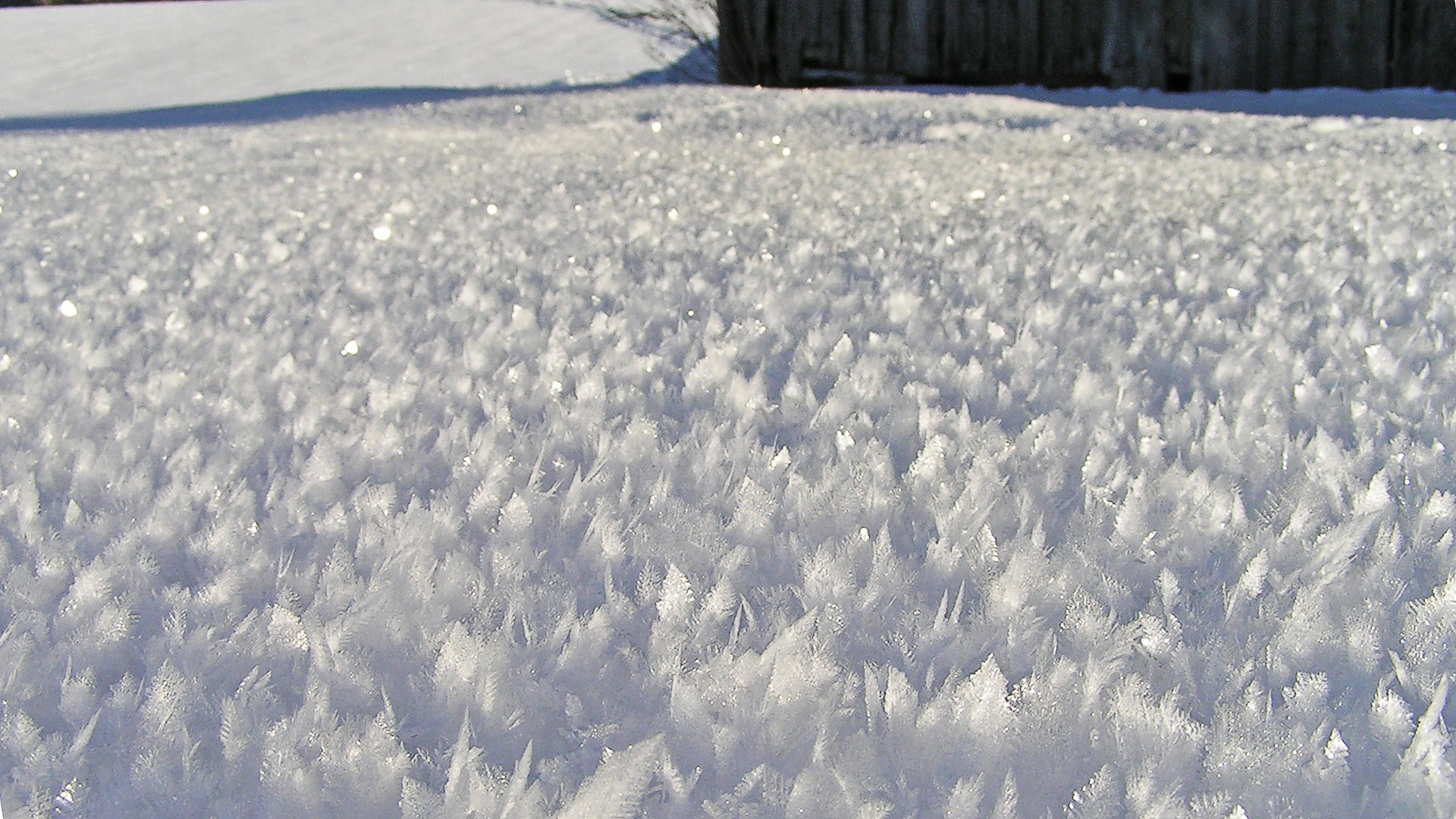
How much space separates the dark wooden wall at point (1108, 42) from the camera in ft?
18.5

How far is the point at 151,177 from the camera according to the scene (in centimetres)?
323

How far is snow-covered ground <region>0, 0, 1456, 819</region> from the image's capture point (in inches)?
20.6

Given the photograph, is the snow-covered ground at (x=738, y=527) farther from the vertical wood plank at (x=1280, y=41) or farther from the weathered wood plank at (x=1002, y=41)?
the weathered wood plank at (x=1002, y=41)

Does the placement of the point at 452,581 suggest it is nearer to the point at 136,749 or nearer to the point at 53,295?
the point at 136,749

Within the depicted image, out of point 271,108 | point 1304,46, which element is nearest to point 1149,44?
point 1304,46

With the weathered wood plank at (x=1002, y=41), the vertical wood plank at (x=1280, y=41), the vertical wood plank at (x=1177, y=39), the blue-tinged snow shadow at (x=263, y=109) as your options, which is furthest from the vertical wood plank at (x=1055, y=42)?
the blue-tinged snow shadow at (x=263, y=109)

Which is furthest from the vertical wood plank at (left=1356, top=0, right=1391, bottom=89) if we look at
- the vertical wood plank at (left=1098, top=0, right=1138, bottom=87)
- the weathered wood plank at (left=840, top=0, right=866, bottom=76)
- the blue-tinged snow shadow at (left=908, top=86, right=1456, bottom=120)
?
the weathered wood plank at (left=840, top=0, right=866, bottom=76)

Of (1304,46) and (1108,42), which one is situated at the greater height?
(1108,42)

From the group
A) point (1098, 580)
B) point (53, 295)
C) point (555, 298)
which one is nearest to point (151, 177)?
point (53, 295)

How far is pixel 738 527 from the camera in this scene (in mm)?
783

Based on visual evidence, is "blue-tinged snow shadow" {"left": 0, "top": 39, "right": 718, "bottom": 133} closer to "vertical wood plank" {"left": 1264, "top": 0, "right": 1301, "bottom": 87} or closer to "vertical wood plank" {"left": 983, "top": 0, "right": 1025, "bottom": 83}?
"vertical wood plank" {"left": 983, "top": 0, "right": 1025, "bottom": 83}

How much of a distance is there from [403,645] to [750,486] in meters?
0.32

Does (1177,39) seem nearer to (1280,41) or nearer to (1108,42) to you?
(1108,42)

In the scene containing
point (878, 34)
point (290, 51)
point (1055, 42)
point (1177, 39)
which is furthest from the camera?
point (290, 51)
